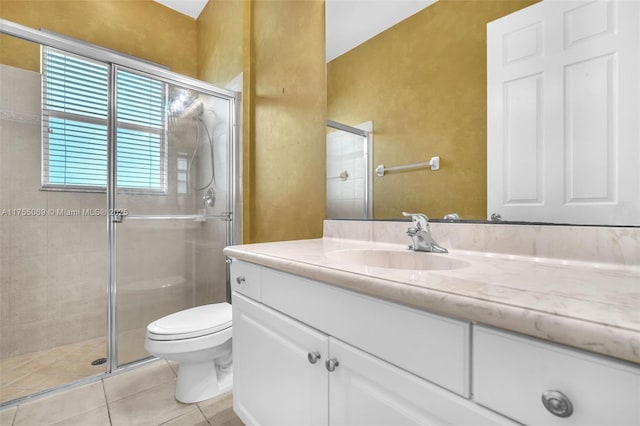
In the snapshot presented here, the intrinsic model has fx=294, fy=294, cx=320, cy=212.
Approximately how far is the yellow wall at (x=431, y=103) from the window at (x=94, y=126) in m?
1.34

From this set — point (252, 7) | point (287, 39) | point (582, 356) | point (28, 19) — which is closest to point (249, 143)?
point (287, 39)

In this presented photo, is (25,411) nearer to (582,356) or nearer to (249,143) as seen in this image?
(249,143)

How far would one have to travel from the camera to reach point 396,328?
577mm

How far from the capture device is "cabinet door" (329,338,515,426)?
0.49 m

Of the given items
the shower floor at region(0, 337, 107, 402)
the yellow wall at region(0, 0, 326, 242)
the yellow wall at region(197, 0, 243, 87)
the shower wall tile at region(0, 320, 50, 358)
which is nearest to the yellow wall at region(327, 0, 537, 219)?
the yellow wall at region(0, 0, 326, 242)

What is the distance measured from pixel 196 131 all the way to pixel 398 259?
67.7 inches

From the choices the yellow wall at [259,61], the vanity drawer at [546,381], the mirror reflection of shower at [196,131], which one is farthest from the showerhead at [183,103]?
the vanity drawer at [546,381]

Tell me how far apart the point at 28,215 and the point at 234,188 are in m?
1.29

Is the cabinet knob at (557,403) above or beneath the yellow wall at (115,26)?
beneath

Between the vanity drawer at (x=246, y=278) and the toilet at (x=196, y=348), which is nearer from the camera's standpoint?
the vanity drawer at (x=246, y=278)

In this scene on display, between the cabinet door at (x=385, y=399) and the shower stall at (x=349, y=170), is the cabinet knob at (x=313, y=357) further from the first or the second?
the shower stall at (x=349, y=170)

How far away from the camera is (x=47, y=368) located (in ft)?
5.71

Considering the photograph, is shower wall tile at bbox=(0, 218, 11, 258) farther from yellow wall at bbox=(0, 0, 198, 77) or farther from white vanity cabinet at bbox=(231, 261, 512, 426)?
white vanity cabinet at bbox=(231, 261, 512, 426)

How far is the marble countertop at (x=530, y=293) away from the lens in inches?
14.2
